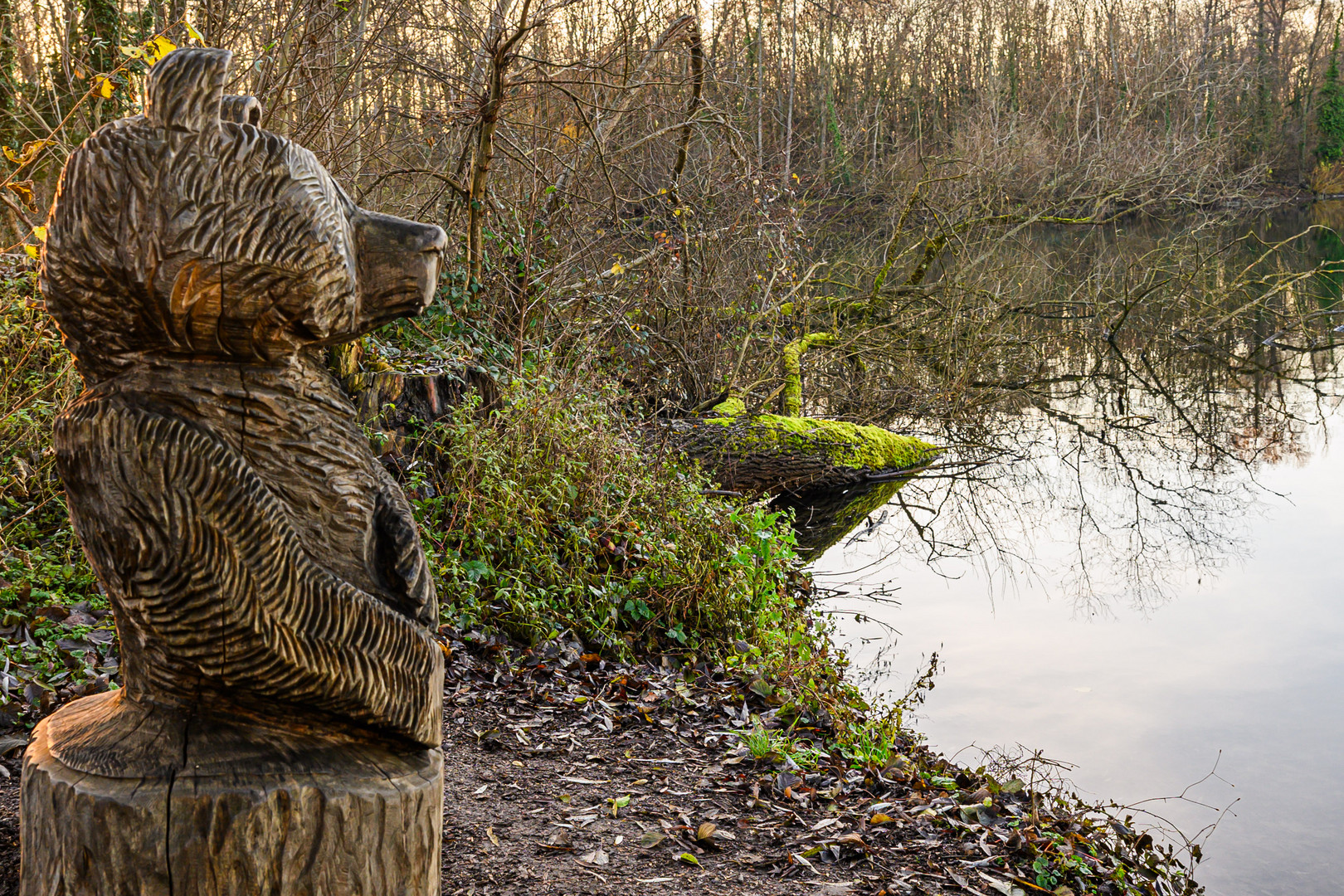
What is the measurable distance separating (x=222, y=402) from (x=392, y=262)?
0.42 m

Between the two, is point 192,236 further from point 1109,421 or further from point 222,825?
point 1109,421

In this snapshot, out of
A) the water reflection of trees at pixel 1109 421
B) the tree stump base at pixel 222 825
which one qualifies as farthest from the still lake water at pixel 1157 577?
the tree stump base at pixel 222 825

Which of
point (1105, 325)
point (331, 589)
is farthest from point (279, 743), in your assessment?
point (1105, 325)

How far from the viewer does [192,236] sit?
176 centimetres

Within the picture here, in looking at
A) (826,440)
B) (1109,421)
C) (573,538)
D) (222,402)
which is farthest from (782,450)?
(222,402)

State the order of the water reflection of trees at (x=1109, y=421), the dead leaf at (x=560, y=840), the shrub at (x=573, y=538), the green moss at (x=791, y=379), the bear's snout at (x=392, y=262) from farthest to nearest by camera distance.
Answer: the green moss at (x=791, y=379) < the water reflection of trees at (x=1109, y=421) < the shrub at (x=573, y=538) < the dead leaf at (x=560, y=840) < the bear's snout at (x=392, y=262)

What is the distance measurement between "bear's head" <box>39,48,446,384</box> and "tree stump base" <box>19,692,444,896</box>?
30.1 inches

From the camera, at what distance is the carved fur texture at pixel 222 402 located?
1.77m

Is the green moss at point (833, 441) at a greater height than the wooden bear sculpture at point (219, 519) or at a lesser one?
lesser

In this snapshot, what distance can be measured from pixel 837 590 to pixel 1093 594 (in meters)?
2.44

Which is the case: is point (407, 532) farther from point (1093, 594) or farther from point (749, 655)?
point (1093, 594)

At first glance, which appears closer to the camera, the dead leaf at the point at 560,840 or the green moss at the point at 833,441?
the dead leaf at the point at 560,840

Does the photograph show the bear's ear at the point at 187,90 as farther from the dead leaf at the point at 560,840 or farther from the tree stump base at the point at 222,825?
the dead leaf at the point at 560,840

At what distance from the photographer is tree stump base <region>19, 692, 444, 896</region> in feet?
5.96
